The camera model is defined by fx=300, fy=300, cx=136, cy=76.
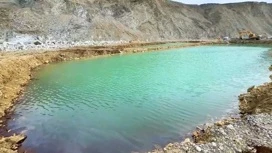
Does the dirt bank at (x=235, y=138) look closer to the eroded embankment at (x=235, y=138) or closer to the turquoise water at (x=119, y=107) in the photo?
the eroded embankment at (x=235, y=138)

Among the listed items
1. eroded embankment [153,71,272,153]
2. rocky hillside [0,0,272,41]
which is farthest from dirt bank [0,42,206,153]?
rocky hillside [0,0,272,41]

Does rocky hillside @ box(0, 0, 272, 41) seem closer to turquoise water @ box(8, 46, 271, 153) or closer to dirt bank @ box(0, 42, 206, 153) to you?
dirt bank @ box(0, 42, 206, 153)

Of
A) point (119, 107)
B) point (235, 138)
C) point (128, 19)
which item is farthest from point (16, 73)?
point (128, 19)

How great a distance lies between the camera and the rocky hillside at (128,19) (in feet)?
205

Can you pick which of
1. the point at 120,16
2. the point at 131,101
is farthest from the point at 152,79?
the point at 120,16

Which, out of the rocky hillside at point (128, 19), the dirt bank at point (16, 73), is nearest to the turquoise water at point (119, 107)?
the dirt bank at point (16, 73)

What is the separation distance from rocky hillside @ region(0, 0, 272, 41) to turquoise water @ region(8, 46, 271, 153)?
130 feet

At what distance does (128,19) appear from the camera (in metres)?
92.8

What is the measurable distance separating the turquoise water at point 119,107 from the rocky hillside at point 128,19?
130ft

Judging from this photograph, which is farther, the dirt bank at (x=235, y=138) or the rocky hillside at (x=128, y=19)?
the rocky hillside at (x=128, y=19)

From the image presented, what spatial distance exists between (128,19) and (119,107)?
7968 cm

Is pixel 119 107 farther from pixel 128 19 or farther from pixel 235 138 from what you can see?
pixel 128 19

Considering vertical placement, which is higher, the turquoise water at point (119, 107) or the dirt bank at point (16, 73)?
the dirt bank at point (16, 73)

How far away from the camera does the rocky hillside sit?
62500 millimetres
